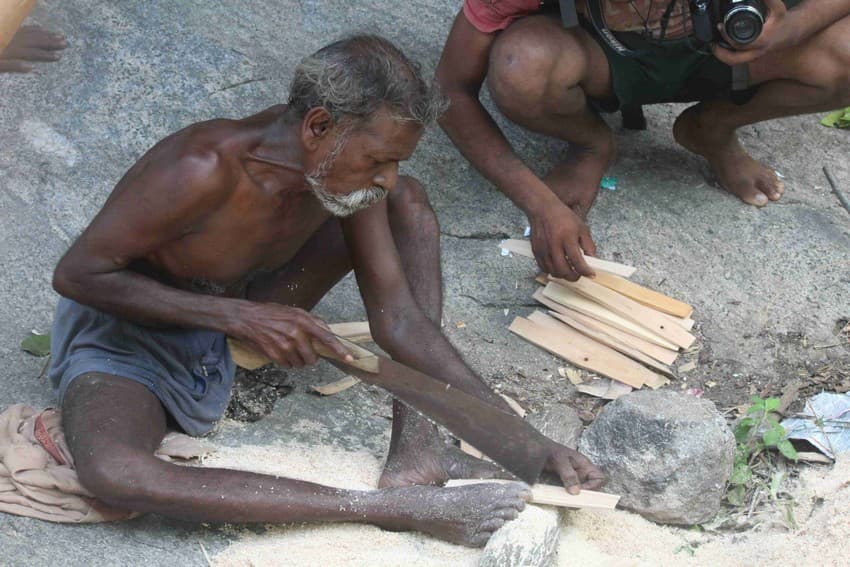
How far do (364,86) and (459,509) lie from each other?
1.10 metres

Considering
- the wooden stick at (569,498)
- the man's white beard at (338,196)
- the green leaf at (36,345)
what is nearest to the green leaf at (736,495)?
the wooden stick at (569,498)

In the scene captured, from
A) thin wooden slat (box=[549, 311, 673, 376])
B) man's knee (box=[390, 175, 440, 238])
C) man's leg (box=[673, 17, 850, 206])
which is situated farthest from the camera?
man's leg (box=[673, 17, 850, 206])

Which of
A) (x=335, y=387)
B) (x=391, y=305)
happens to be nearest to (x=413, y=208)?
(x=391, y=305)

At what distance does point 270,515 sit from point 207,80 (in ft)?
7.53

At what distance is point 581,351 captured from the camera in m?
3.98

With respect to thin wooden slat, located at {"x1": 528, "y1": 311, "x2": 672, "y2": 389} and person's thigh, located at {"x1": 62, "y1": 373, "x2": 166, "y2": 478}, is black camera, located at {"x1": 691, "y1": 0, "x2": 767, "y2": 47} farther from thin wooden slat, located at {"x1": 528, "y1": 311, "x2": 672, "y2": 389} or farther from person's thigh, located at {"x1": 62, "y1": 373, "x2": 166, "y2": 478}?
person's thigh, located at {"x1": 62, "y1": 373, "x2": 166, "y2": 478}

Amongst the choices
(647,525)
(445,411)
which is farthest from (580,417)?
(445,411)

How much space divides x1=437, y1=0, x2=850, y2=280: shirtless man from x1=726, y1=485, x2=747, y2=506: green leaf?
0.98 metres

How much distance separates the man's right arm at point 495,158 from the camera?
157 inches

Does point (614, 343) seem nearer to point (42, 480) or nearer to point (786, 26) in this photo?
point (786, 26)

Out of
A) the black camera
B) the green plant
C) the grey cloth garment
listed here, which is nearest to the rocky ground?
the grey cloth garment

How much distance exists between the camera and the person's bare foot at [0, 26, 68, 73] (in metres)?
4.59

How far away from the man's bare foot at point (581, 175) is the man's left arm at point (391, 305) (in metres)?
1.09

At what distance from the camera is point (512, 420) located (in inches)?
119
